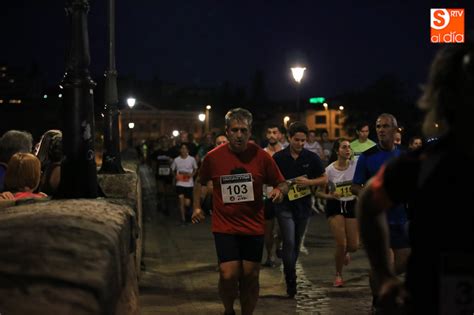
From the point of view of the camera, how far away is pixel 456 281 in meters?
3.13

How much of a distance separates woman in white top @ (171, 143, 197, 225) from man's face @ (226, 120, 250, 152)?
12.4m

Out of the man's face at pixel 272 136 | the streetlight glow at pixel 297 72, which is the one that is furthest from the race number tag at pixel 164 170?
the man's face at pixel 272 136

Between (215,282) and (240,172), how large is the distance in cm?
363

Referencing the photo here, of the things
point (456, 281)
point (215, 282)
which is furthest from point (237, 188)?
point (456, 281)

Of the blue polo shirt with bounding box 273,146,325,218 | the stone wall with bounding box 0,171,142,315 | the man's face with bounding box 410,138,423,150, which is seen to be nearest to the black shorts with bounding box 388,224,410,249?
the blue polo shirt with bounding box 273,146,325,218

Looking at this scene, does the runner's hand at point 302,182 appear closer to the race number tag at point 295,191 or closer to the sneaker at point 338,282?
the race number tag at point 295,191

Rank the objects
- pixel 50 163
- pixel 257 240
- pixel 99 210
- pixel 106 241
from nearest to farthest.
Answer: pixel 106 241, pixel 99 210, pixel 257 240, pixel 50 163

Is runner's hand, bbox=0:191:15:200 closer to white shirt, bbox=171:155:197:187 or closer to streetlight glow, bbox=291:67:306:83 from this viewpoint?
white shirt, bbox=171:155:197:187

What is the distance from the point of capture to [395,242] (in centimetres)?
786

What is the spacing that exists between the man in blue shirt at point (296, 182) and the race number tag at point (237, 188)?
268 cm

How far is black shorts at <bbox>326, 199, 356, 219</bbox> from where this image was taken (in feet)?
34.9

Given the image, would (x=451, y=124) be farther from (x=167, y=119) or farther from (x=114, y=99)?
(x=167, y=119)

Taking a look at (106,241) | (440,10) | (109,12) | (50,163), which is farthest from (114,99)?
(440,10)

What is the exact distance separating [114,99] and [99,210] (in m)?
10.2
